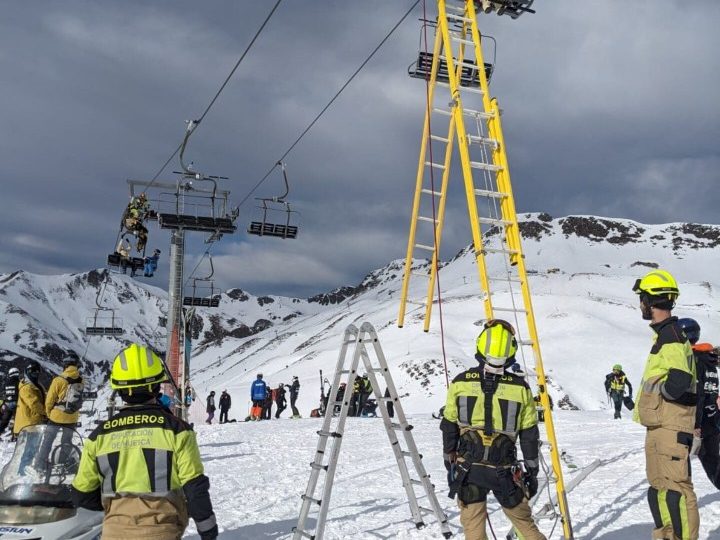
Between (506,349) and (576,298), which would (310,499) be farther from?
(576,298)

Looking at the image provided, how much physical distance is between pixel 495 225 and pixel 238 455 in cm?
903

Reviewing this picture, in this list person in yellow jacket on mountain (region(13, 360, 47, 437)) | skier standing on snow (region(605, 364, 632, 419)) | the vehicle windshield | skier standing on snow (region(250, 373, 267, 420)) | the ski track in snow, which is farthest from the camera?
skier standing on snow (region(250, 373, 267, 420))

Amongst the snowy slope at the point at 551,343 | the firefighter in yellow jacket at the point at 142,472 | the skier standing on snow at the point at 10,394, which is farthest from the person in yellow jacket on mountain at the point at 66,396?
the snowy slope at the point at 551,343

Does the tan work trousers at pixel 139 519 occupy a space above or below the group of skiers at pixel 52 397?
below

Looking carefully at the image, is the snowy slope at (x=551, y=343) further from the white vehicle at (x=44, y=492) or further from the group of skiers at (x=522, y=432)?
the white vehicle at (x=44, y=492)

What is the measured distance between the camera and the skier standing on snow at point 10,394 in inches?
432

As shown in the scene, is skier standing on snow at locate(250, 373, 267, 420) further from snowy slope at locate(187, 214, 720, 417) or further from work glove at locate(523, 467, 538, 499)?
work glove at locate(523, 467, 538, 499)

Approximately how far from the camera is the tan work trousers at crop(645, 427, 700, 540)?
4703 mm

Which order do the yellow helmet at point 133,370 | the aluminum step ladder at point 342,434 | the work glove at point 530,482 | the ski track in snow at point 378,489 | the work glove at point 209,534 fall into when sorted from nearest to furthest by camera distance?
the work glove at point 209,534, the yellow helmet at point 133,370, the work glove at point 530,482, the aluminum step ladder at point 342,434, the ski track in snow at point 378,489

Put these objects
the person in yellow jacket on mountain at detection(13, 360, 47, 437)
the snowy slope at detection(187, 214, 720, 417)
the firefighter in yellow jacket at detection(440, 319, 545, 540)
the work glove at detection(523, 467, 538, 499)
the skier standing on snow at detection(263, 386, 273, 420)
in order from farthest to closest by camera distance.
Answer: the snowy slope at detection(187, 214, 720, 417), the skier standing on snow at detection(263, 386, 273, 420), the person in yellow jacket on mountain at detection(13, 360, 47, 437), the work glove at detection(523, 467, 538, 499), the firefighter in yellow jacket at detection(440, 319, 545, 540)

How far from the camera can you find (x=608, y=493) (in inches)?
327

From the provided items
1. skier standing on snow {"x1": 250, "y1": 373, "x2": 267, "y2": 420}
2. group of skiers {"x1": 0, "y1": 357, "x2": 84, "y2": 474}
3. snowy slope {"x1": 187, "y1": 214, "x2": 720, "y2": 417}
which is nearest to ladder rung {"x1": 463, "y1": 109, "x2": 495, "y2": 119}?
group of skiers {"x1": 0, "y1": 357, "x2": 84, "y2": 474}

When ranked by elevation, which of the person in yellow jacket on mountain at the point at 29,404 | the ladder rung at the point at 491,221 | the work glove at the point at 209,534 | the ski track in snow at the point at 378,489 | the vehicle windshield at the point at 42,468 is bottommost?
the ski track in snow at the point at 378,489

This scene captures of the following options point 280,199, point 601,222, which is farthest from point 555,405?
point 601,222
